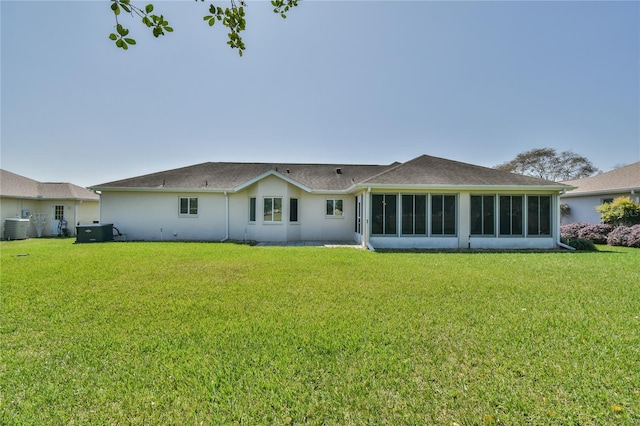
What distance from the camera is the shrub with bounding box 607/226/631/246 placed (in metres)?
16.1

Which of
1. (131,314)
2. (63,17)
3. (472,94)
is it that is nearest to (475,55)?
(472,94)

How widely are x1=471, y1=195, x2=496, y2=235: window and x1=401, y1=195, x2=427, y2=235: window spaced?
8.15 feet

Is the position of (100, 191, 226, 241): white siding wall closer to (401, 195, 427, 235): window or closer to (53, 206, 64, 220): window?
(53, 206, 64, 220): window

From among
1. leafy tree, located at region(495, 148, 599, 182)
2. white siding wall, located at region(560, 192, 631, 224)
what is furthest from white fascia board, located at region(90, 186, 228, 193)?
leafy tree, located at region(495, 148, 599, 182)

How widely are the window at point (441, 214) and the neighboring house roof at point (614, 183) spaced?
483 inches

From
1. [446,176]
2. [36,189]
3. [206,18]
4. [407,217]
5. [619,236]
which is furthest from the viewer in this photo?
[36,189]

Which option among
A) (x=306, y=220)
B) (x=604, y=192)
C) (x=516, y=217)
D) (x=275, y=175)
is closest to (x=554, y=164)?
(x=604, y=192)

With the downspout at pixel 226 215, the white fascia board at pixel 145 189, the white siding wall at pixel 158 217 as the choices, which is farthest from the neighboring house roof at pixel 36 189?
the downspout at pixel 226 215

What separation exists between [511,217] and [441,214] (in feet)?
11.6

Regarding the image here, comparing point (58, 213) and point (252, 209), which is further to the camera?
point (58, 213)

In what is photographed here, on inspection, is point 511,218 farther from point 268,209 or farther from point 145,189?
point 145,189

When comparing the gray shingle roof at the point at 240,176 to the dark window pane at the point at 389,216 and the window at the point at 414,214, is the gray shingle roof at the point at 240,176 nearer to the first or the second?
the dark window pane at the point at 389,216

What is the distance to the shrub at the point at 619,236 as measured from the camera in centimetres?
1615

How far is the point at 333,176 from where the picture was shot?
21000mm
